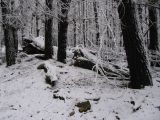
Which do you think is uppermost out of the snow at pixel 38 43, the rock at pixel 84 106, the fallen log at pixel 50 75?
the snow at pixel 38 43

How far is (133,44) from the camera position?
25.6 feet

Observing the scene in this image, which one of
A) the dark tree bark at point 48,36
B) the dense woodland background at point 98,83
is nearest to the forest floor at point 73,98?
the dense woodland background at point 98,83

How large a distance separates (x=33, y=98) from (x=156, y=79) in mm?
4843

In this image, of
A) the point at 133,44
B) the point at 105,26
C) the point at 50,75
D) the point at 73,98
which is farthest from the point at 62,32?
the point at 105,26

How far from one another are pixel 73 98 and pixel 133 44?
9.12ft

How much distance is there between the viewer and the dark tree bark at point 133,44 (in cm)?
777

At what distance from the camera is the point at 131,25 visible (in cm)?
777

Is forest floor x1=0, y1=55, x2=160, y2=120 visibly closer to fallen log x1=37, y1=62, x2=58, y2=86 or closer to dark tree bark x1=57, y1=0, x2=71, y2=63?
fallen log x1=37, y1=62, x2=58, y2=86

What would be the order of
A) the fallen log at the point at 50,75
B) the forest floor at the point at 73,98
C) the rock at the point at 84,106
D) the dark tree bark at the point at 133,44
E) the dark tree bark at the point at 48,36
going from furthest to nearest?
the dark tree bark at the point at 48,36, the fallen log at the point at 50,75, the dark tree bark at the point at 133,44, the rock at the point at 84,106, the forest floor at the point at 73,98

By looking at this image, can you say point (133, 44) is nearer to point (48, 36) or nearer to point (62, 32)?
point (62, 32)

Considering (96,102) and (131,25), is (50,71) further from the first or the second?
(131,25)

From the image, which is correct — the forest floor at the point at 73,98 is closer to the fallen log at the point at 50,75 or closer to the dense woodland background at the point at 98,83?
the dense woodland background at the point at 98,83

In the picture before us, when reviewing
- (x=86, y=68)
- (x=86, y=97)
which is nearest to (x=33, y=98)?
(x=86, y=97)

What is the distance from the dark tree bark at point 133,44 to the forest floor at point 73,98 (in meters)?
0.54
